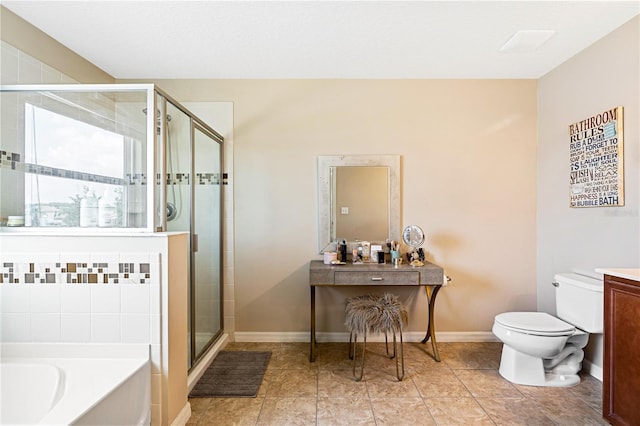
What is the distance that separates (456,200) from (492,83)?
1.10 metres

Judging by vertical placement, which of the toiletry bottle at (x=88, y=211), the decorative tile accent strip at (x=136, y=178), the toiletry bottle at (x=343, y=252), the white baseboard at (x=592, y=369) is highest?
the decorative tile accent strip at (x=136, y=178)

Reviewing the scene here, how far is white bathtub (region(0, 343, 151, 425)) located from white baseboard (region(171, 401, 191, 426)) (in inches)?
6.7

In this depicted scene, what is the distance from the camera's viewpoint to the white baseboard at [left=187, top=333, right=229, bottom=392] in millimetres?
2210

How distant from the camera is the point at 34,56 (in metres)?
2.15

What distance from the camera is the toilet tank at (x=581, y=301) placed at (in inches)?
84.7

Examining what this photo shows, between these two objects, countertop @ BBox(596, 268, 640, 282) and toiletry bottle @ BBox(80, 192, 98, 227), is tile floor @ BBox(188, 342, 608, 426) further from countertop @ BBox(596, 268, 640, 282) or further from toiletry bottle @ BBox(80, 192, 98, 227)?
toiletry bottle @ BBox(80, 192, 98, 227)

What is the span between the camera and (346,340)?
300cm

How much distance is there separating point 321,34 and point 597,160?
6.96 feet

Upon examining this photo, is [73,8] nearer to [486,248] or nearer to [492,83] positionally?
[492,83]

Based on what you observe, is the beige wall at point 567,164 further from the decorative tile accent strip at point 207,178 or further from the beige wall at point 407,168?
the decorative tile accent strip at point 207,178

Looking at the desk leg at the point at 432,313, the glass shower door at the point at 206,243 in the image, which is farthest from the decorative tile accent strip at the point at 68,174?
the desk leg at the point at 432,313

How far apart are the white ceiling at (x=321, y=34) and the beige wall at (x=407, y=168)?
0.56 feet

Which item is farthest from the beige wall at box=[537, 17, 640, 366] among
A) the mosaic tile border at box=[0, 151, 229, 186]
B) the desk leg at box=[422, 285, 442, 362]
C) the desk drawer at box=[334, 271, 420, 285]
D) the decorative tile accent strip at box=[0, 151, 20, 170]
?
the decorative tile accent strip at box=[0, 151, 20, 170]

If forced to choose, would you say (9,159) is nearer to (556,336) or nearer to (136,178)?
(136,178)
